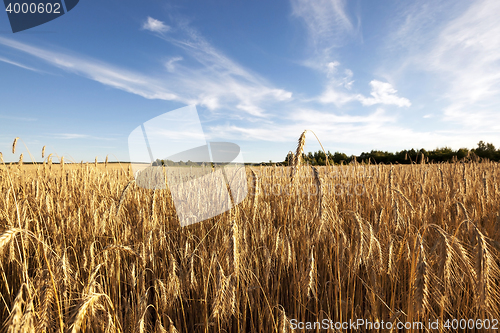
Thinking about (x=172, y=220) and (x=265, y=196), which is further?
(x=265, y=196)

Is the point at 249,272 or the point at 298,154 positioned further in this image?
the point at 249,272

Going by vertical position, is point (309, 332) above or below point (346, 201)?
below

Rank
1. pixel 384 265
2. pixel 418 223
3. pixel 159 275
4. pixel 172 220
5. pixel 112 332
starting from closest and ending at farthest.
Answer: pixel 112 332 → pixel 384 265 → pixel 159 275 → pixel 418 223 → pixel 172 220

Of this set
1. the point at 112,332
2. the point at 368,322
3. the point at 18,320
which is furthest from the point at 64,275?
the point at 368,322

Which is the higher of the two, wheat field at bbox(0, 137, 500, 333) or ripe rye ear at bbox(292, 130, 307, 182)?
ripe rye ear at bbox(292, 130, 307, 182)

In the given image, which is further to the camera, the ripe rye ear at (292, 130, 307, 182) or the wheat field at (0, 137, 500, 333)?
the ripe rye ear at (292, 130, 307, 182)

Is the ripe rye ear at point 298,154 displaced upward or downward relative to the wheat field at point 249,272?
upward

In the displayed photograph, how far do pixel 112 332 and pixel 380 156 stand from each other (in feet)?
108

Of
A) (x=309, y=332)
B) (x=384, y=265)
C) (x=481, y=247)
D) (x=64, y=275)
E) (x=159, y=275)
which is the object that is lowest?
(x=309, y=332)

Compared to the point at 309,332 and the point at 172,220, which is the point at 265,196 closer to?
the point at 172,220

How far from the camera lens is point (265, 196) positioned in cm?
410

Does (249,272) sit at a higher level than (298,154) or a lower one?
lower

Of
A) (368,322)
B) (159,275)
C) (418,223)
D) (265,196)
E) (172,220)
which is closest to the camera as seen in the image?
(368,322)

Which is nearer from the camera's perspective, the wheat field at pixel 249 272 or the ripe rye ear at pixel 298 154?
the wheat field at pixel 249 272
